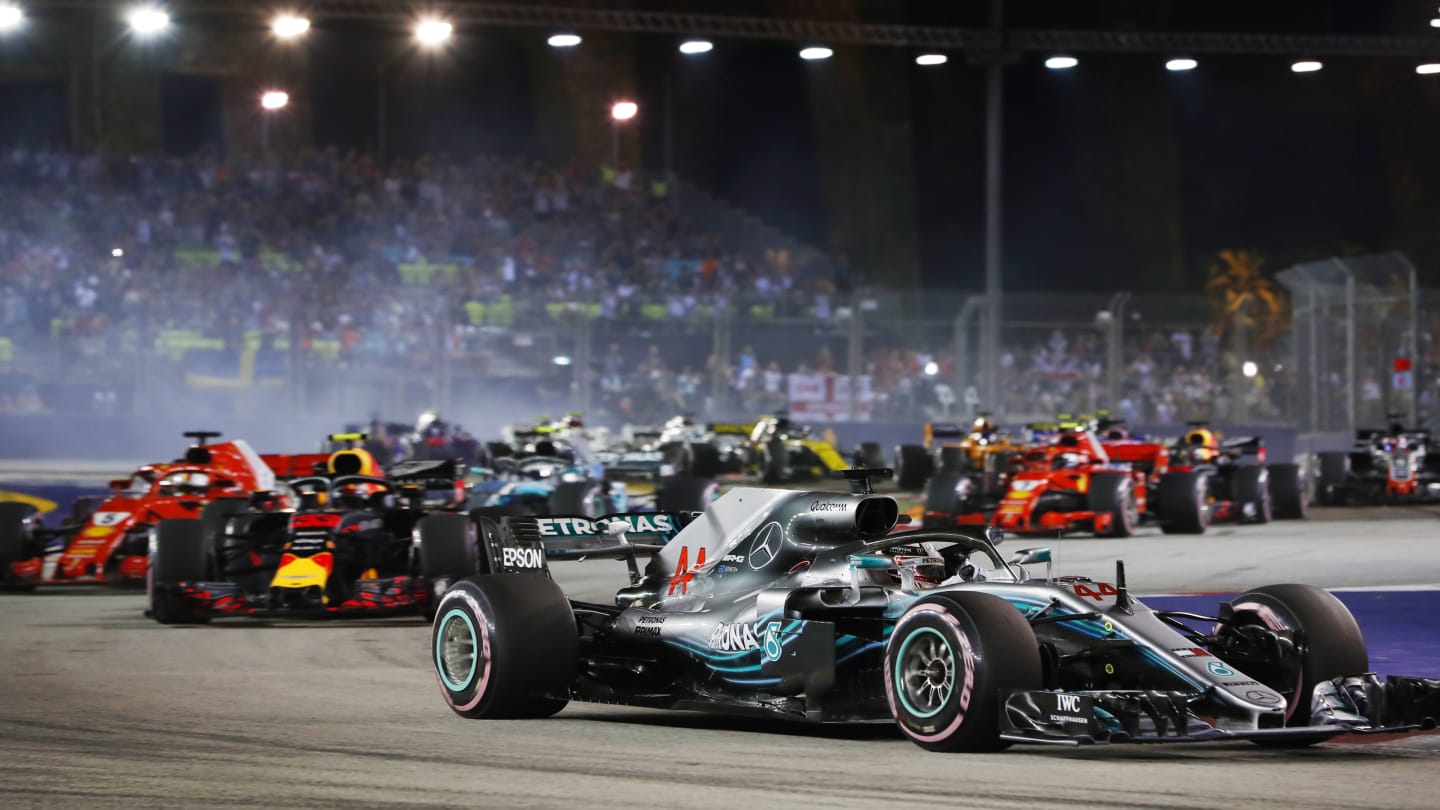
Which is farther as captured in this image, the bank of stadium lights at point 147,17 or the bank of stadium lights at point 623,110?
the bank of stadium lights at point 623,110

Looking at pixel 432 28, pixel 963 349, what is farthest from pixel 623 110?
pixel 432 28

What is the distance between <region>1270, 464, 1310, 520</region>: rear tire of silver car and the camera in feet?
78.6

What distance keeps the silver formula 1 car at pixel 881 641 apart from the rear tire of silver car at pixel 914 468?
18706 mm

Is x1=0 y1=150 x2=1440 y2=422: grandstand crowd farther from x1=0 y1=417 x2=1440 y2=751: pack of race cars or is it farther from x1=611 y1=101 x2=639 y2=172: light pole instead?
x1=0 y1=417 x2=1440 y2=751: pack of race cars

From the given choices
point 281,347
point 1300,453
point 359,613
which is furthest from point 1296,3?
point 359,613

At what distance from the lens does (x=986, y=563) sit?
29.9 ft

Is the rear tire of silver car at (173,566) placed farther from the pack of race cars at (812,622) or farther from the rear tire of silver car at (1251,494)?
the rear tire of silver car at (1251,494)

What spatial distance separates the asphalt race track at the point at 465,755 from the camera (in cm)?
651

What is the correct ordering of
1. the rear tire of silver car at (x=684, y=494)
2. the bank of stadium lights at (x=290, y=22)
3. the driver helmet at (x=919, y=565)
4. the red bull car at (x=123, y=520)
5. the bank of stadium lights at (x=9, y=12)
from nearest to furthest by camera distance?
the driver helmet at (x=919, y=565) < the red bull car at (x=123, y=520) < the rear tire of silver car at (x=684, y=494) < the bank of stadium lights at (x=290, y=22) < the bank of stadium lights at (x=9, y=12)

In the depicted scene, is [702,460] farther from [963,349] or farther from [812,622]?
[812,622]

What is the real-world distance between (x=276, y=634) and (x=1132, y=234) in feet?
133

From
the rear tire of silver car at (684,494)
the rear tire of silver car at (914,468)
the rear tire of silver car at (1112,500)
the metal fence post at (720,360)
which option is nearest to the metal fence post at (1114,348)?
the rear tire of silver car at (914,468)

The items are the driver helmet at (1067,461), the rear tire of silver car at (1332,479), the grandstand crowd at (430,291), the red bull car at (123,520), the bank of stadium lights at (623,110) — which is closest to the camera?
the red bull car at (123,520)

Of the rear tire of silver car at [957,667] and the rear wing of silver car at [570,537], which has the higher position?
the rear wing of silver car at [570,537]
